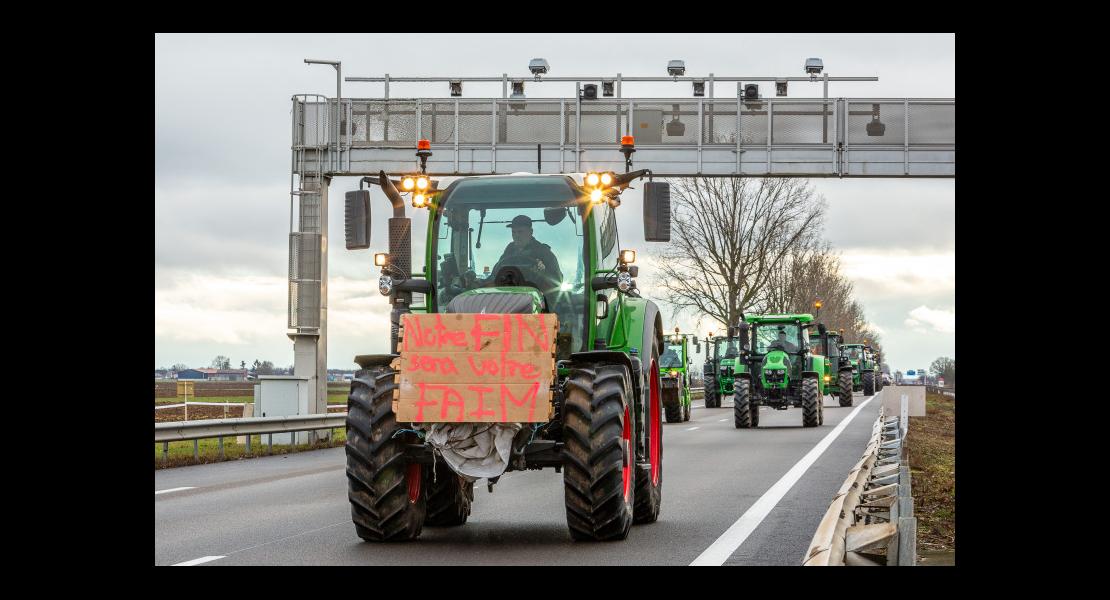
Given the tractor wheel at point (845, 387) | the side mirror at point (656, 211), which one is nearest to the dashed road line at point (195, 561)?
the side mirror at point (656, 211)

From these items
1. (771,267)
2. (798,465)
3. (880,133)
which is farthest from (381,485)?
(771,267)

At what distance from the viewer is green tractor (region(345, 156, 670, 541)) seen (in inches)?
398

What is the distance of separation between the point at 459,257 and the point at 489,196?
0.53 metres

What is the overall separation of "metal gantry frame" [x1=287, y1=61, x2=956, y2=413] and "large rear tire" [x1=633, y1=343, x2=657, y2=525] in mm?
19883

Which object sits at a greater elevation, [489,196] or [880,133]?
[880,133]

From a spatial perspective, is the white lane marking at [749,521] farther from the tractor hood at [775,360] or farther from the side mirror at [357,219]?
the tractor hood at [775,360]

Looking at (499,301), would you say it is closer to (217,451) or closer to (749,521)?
(749,521)

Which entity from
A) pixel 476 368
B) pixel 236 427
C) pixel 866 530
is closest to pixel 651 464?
pixel 476 368

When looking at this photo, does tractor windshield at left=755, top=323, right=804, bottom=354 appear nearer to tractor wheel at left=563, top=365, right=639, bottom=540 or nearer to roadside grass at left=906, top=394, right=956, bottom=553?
roadside grass at left=906, top=394, right=956, bottom=553

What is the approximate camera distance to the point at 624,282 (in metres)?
11.7

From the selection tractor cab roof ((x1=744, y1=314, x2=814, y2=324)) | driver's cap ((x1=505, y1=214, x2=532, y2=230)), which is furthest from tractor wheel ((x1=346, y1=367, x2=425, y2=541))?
tractor cab roof ((x1=744, y1=314, x2=814, y2=324))

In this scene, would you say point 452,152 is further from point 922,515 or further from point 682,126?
point 922,515

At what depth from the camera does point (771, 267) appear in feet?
236
